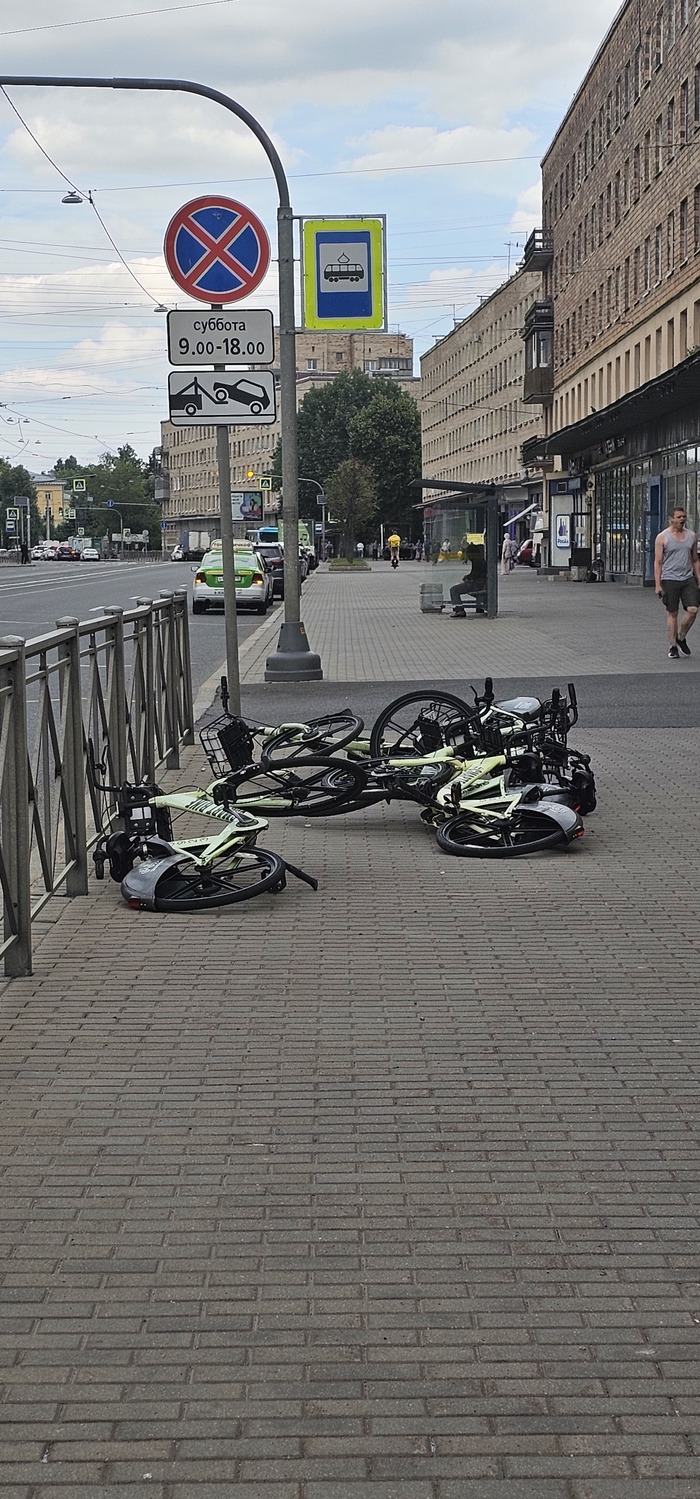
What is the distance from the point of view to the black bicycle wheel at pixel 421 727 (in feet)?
32.5

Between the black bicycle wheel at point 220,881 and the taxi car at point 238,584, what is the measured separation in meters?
29.6

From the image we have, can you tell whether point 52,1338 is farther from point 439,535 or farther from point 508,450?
point 508,450

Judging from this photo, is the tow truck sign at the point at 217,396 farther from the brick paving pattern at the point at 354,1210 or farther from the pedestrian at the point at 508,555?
the pedestrian at the point at 508,555

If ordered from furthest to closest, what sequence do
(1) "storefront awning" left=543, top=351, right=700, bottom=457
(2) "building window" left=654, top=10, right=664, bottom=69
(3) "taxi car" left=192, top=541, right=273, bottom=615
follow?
(2) "building window" left=654, top=10, right=664, bottom=69 → (3) "taxi car" left=192, top=541, right=273, bottom=615 → (1) "storefront awning" left=543, top=351, right=700, bottom=457

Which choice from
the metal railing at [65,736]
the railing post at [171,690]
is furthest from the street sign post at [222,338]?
the metal railing at [65,736]

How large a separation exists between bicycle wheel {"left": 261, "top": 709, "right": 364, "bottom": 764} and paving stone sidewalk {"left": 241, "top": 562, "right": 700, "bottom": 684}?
7345 mm

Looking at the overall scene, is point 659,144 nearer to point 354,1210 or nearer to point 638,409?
point 638,409

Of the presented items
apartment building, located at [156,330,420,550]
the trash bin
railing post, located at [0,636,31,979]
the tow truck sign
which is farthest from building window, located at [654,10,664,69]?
apartment building, located at [156,330,420,550]

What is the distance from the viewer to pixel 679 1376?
3.27 metres

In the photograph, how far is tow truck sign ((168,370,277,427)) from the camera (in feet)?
40.8

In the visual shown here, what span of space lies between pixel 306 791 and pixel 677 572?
1117 cm

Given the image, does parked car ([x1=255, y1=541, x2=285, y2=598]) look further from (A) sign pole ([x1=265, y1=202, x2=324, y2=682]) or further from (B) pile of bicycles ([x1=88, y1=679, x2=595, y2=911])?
(B) pile of bicycles ([x1=88, y1=679, x2=595, y2=911])

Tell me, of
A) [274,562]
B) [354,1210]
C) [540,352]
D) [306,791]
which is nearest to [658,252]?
[274,562]

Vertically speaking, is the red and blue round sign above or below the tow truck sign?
above
